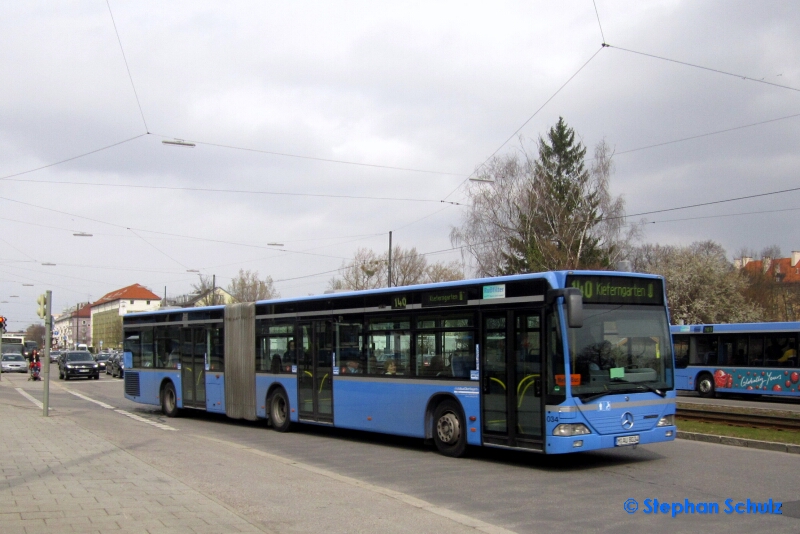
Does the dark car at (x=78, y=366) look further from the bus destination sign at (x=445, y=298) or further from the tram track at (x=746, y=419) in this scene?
the bus destination sign at (x=445, y=298)

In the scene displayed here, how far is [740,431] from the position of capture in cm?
1513

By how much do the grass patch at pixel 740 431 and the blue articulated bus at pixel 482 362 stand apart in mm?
3562

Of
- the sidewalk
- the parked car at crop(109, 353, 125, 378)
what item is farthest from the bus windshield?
the parked car at crop(109, 353, 125, 378)

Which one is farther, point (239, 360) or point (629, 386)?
point (239, 360)

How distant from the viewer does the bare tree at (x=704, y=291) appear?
176 feet

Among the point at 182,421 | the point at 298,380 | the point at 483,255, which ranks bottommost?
the point at 182,421

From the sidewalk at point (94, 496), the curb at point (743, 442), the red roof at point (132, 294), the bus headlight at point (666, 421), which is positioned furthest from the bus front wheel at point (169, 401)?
the red roof at point (132, 294)

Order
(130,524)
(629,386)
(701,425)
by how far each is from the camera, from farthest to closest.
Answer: (701,425)
(629,386)
(130,524)

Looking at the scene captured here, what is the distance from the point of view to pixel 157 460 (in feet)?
38.5

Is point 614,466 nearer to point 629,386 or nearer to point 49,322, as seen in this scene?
point 629,386

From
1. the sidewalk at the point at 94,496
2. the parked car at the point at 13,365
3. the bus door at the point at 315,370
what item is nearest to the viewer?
the sidewalk at the point at 94,496

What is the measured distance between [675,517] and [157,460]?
756cm

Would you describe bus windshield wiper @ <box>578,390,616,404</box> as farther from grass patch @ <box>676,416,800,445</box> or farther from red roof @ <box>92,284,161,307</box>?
red roof @ <box>92,284,161,307</box>

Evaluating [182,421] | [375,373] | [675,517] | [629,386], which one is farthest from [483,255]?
[675,517]
